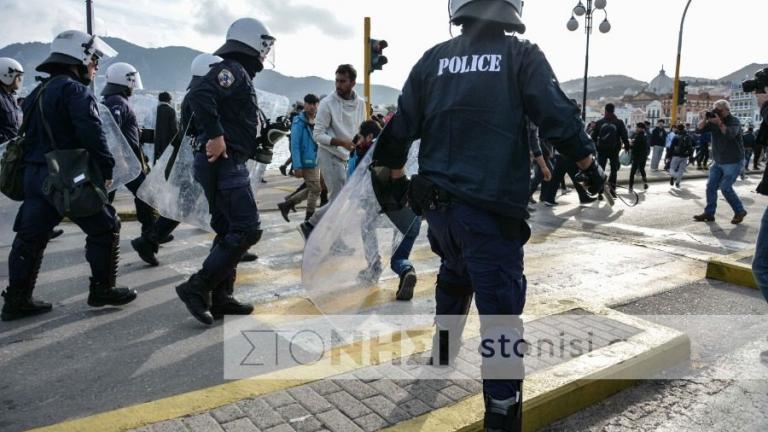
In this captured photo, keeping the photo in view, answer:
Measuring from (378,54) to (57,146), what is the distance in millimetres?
6476

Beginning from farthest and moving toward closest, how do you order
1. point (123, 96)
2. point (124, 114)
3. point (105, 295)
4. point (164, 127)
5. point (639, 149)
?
1. point (639, 149)
2. point (164, 127)
3. point (123, 96)
4. point (124, 114)
5. point (105, 295)

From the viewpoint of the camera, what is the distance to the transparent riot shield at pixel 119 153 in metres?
4.37

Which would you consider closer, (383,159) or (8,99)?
(383,159)

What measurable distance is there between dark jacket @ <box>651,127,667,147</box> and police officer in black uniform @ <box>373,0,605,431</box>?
Answer: 705 inches

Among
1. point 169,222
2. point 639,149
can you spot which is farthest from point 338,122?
point 639,149

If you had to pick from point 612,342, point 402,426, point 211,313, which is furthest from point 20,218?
point 612,342

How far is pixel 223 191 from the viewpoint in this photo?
3.59 m

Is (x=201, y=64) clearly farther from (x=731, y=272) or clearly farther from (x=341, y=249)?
(x=731, y=272)

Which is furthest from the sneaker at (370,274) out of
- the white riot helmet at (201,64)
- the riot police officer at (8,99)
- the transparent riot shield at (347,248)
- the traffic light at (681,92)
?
the traffic light at (681,92)

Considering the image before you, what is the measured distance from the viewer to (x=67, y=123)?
12.2 ft

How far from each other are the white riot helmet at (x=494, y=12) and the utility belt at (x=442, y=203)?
2.33ft

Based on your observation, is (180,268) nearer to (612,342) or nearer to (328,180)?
(328,180)

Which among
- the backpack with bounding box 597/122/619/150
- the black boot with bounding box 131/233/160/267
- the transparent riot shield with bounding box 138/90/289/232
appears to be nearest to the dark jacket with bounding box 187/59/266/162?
the transparent riot shield with bounding box 138/90/289/232

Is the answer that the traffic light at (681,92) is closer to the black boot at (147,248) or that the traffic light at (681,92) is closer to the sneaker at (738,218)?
the sneaker at (738,218)
